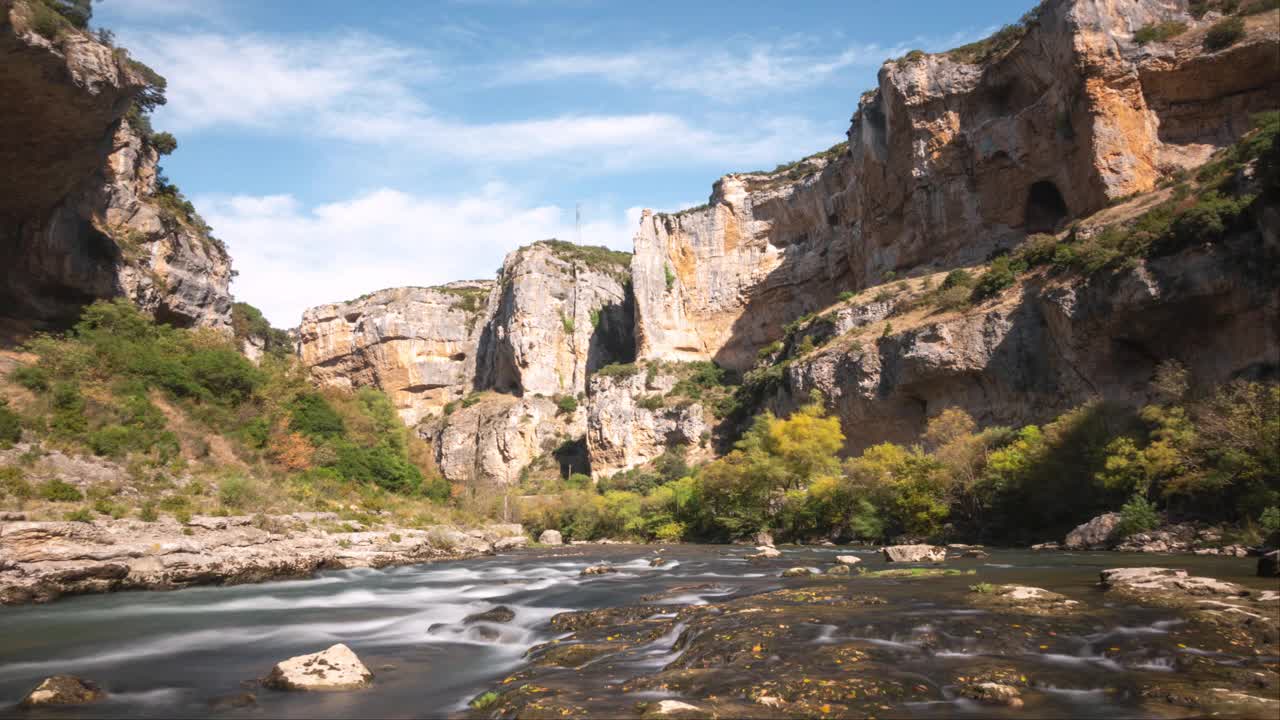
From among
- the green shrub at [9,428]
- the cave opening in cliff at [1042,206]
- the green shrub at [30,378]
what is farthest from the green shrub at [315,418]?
the cave opening in cliff at [1042,206]

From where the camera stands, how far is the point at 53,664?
8445 millimetres

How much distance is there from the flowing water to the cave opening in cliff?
37096 mm

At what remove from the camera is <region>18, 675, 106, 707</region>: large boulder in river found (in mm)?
6746

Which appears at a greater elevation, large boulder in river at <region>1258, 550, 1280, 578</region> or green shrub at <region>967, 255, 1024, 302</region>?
green shrub at <region>967, 255, 1024, 302</region>

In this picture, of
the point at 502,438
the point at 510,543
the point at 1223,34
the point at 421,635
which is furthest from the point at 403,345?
the point at 421,635

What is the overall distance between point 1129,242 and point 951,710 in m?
31.1

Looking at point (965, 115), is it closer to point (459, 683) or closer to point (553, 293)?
point (553, 293)

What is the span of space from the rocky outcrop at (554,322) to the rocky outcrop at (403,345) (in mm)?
4079

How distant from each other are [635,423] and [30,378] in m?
50.4

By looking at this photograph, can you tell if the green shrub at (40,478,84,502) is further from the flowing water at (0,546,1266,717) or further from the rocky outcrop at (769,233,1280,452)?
the rocky outcrop at (769,233,1280,452)

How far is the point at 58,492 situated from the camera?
1542 centimetres

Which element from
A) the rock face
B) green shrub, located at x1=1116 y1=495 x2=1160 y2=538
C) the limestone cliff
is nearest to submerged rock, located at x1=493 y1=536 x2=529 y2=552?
the rock face

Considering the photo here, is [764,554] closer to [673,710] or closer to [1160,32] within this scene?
[673,710]

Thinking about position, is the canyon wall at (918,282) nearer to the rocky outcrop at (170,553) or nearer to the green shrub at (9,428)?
the rocky outcrop at (170,553)
